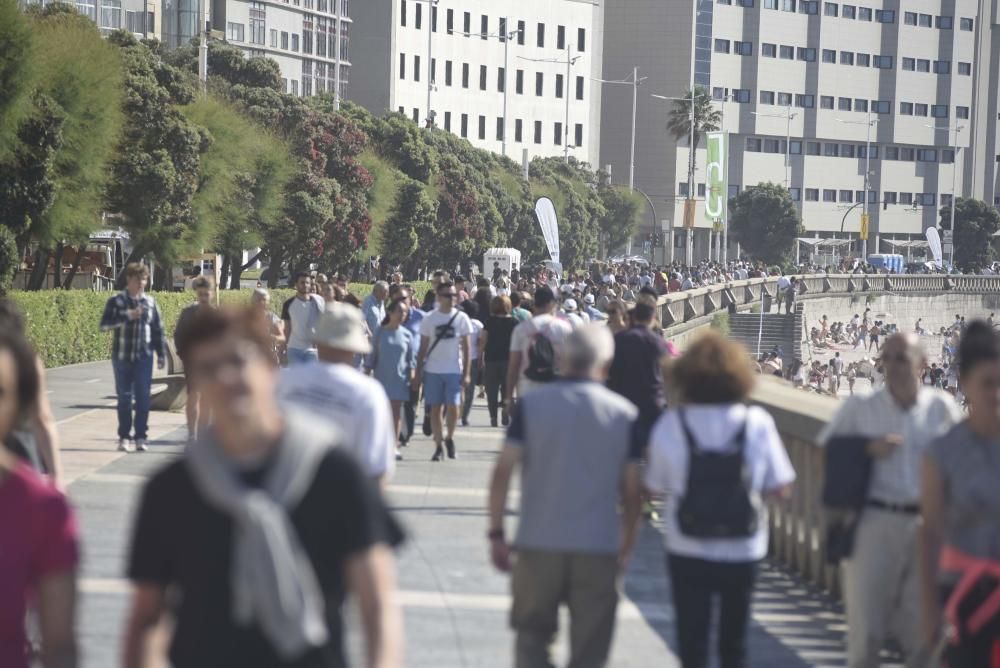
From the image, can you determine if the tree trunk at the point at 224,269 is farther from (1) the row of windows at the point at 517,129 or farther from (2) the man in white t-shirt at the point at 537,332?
(1) the row of windows at the point at 517,129

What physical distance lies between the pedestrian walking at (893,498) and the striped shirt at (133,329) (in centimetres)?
874

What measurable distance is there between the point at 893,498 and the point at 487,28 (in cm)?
10350

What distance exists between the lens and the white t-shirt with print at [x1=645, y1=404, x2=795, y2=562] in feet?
18.7

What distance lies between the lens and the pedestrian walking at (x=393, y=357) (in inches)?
549

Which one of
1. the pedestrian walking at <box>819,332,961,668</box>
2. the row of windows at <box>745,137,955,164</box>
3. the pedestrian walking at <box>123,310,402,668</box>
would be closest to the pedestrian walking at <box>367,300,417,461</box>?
the pedestrian walking at <box>819,332,961,668</box>

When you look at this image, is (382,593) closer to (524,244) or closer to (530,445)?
(530,445)

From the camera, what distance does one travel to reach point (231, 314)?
3633 millimetres

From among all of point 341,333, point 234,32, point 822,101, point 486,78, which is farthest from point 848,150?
point 341,333

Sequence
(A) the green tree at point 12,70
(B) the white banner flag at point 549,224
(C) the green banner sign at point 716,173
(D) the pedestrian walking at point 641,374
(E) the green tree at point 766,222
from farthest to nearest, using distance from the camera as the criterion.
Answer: (E) the green tree at point 766,222 < (C) the green banner sign at point 716,173 < (B) the white banner flag at point 549,224 < (A) the green tree at point 12,70 < (D) the pedestrian walking at point 641,374

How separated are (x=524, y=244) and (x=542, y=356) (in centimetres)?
6483

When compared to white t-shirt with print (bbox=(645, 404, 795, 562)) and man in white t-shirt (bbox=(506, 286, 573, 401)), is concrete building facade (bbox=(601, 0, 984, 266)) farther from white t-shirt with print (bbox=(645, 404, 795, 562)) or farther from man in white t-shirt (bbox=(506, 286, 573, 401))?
white t-shirt with print (bbox=(645, 404, 795, 562))

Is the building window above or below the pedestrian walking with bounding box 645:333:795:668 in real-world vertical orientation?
above

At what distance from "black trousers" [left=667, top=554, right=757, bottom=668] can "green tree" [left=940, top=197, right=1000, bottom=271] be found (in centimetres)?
12065

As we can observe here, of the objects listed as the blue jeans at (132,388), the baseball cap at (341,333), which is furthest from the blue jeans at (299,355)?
the baseball cap at (341,333)
